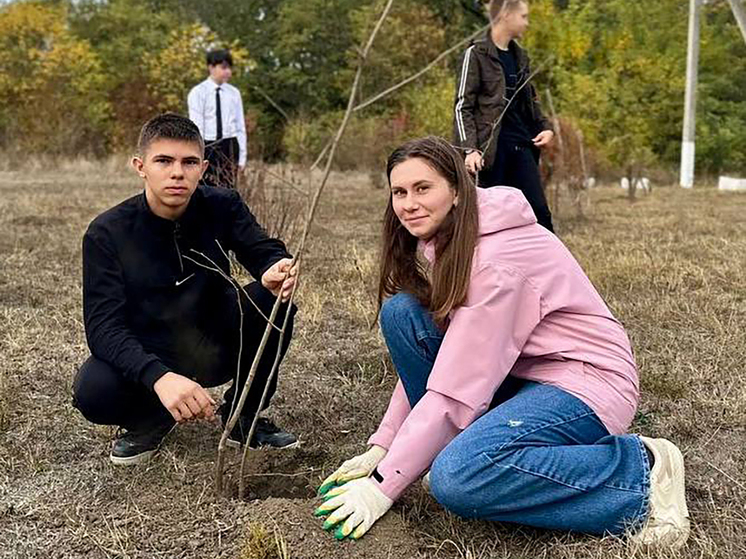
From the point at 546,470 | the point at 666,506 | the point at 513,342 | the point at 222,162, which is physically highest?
the point at 222,162

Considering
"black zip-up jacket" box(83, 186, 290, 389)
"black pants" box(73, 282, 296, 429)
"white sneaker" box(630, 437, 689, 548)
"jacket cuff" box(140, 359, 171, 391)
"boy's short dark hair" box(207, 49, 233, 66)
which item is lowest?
"white sneaker" box(630, 437, 689, 548)

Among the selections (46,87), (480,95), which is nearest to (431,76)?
(46,87)

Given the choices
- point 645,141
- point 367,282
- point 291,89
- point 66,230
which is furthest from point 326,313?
point 291,89

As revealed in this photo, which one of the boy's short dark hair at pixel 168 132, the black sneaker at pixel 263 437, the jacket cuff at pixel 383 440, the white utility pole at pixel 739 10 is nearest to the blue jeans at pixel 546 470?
the jacket cuff at pixel 383 440

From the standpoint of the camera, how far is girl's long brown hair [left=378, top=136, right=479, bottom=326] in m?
2.05

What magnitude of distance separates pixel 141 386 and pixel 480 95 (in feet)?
8.74

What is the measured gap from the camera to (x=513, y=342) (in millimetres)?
2043

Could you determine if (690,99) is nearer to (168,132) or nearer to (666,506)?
(168,132)

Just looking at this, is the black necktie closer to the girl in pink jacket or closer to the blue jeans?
the girl in pink jacket

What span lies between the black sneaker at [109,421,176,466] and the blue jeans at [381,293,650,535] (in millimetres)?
1024

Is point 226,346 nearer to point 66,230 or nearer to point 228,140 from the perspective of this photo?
point 228,140

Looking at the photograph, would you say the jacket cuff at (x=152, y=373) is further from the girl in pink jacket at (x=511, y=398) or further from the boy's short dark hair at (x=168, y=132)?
the boy's short dark hair at (x=168, y=132)

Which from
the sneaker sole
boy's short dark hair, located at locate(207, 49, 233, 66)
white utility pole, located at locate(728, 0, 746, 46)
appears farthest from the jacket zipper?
white utility pole, located at locate(728, 0, 746, 46)

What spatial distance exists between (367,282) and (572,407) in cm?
326
